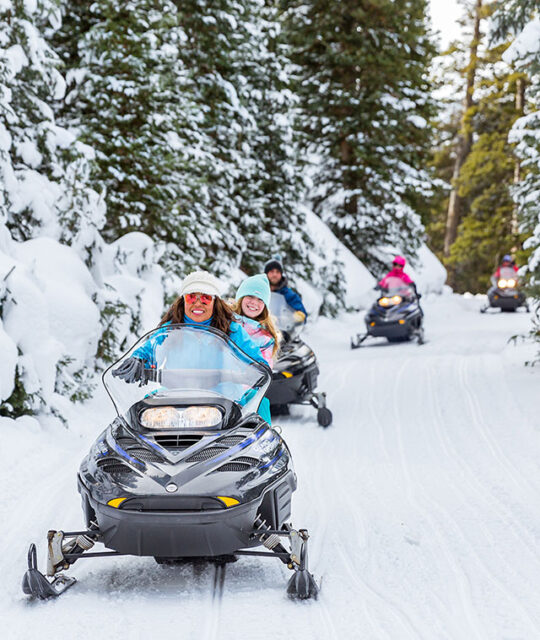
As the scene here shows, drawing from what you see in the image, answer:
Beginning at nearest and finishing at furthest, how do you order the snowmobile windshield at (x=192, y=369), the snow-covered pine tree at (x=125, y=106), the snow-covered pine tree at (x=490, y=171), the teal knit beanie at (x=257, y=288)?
1. the snowmobile windshield at (x=192, y=369)
2. the teal knit beanie at (x=257, y=288)
3. the snow-covered pine tree at (x=125, y=106)
4. the snow-covered pine tree at (x=490, y=171)

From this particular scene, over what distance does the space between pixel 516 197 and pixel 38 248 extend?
21.3 ft

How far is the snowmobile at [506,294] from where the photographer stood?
71.9 ft

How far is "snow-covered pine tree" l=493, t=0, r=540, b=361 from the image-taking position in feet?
30.2

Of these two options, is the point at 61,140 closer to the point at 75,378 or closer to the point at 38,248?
the point at 38,248

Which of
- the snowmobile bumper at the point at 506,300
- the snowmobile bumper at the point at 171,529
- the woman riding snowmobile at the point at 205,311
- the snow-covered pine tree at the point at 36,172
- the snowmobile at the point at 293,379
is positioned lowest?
the snowmobile bumper at the point at 506,300

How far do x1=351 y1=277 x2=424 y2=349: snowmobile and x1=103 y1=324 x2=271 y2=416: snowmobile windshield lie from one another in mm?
10720

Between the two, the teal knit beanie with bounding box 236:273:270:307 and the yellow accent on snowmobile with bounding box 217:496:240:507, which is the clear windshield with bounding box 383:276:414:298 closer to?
the teal knit beanie with bounding box 236:273:270:307

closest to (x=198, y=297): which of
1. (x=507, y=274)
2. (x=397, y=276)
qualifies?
(x=397, y=276)

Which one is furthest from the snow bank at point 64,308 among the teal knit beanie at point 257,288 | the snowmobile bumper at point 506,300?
the snowmobile bumper at point 506,300

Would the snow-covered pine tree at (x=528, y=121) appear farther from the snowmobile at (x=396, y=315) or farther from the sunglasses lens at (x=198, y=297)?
the sunglasses lens at (x=198, y=297)

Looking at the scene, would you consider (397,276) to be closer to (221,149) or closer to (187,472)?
(221,149)

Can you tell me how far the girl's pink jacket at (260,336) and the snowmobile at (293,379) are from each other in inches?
111

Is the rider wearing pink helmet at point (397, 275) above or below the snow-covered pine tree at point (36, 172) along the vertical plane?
below

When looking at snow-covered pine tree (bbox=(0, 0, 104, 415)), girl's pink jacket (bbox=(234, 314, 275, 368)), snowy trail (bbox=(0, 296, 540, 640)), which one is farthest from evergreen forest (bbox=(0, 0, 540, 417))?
girl's pink jacket (bbox=(234, 314, 275, 368))
